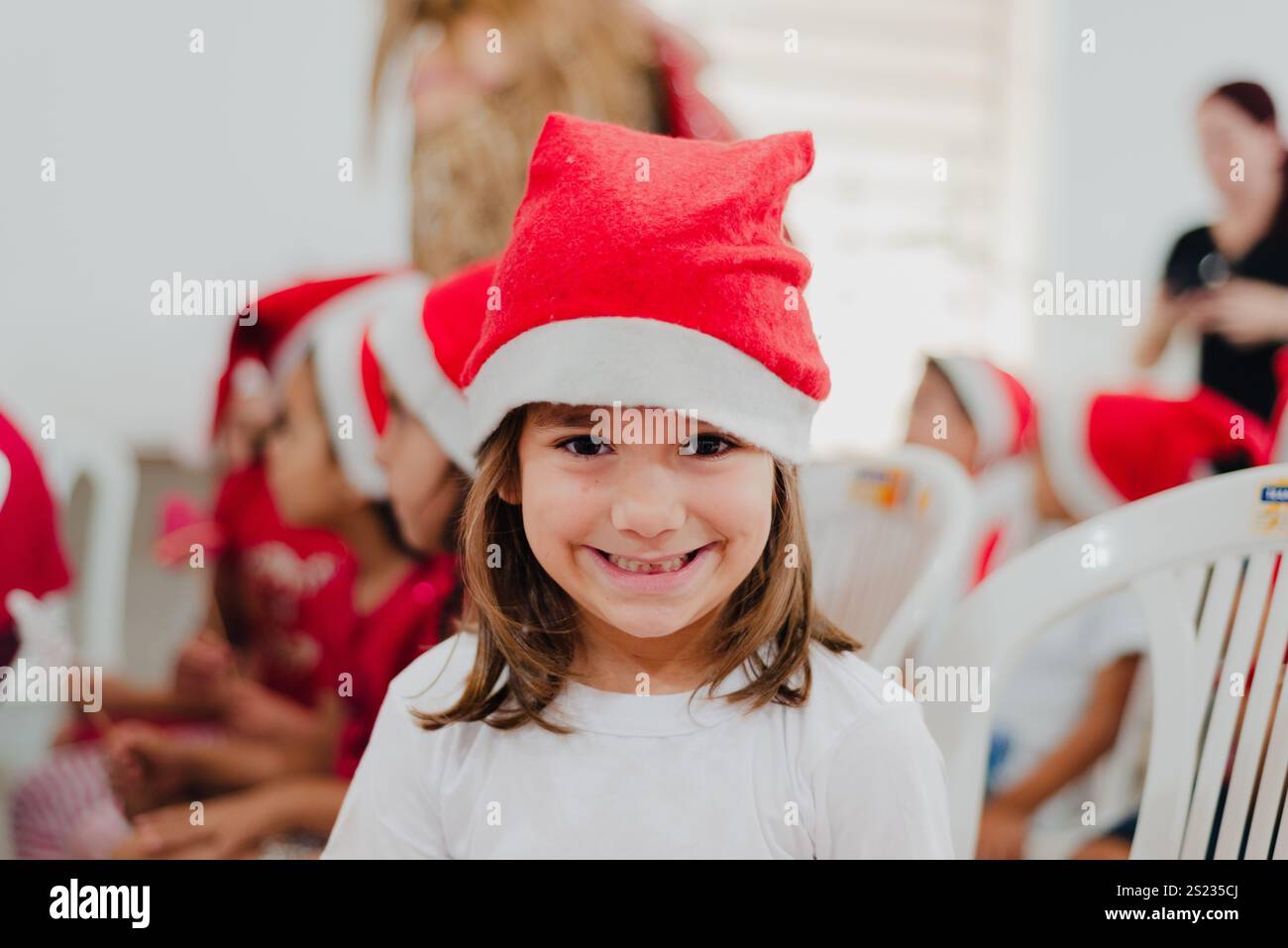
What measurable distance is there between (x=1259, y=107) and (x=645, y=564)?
3.30 ft

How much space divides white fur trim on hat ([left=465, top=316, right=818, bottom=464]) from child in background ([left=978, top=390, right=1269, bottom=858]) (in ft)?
2.13

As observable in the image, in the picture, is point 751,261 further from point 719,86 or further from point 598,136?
point 719,86

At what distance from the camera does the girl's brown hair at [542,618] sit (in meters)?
0.77

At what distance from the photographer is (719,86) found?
1.32m

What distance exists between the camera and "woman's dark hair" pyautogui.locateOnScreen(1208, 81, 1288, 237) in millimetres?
1205

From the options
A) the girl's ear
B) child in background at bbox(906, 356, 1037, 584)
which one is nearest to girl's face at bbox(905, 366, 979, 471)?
child in background at bbox(906, 356, 1037, 584)

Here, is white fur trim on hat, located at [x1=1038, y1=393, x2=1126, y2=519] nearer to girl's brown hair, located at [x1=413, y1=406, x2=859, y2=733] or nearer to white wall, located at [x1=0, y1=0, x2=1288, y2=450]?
white wall, located at [x1=0, y1=0, x2=1288, y2=450]

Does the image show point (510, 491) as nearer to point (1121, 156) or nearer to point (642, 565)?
point (642, 565)

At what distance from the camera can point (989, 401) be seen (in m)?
1.23

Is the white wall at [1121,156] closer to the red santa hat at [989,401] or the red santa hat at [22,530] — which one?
the red santa hat at [989,401]

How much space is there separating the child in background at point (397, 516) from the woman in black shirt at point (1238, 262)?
2.81ft
